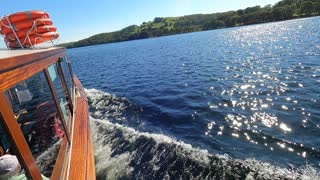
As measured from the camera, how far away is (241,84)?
1557 cm

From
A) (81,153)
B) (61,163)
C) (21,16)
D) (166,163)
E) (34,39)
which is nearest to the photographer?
(61,163)

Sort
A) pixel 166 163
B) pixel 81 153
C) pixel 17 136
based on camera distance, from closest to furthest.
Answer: pixel 17 136, pixel 81 153, pixel 166 163

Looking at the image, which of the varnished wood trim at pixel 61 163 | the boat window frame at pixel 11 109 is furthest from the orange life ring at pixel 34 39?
the boat window frame at pixel 11 109

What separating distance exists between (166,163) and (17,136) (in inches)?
207

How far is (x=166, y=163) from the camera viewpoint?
7445 mm

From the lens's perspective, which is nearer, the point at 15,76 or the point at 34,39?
the point at 15,76

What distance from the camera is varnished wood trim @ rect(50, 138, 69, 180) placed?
173 inches

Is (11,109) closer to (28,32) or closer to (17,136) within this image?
(17,136)

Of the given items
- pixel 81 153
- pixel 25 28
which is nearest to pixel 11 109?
pixel 81 153

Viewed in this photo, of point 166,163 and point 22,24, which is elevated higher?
point 22,24

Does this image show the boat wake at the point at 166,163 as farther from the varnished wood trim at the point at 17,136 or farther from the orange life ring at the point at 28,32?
the varnished wood trim at the point at 17,136

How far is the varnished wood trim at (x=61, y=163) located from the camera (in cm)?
440

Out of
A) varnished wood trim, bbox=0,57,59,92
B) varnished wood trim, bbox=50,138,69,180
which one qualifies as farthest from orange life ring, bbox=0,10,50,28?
varnished wood trim, bbox=0,57,59,92

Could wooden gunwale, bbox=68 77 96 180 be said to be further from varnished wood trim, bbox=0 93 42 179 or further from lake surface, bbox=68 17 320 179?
varnished wood trim, bbox=0 93 42 179
